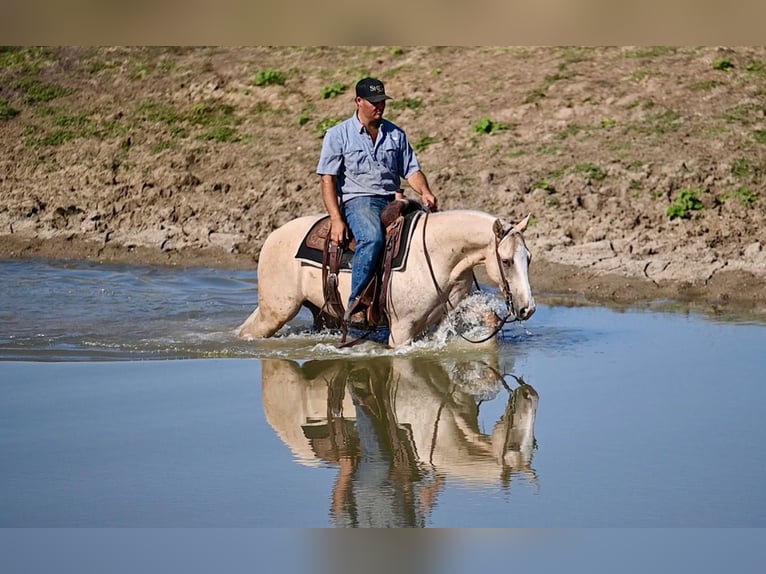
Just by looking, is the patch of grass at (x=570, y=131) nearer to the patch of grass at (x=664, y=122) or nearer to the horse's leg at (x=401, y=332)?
the patch of grass at (x=664, y=122)

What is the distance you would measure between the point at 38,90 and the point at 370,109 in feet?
37.7

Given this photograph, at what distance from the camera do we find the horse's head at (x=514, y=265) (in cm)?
862

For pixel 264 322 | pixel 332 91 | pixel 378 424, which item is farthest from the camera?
pixel 332 91

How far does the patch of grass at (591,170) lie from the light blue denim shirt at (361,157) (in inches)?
212

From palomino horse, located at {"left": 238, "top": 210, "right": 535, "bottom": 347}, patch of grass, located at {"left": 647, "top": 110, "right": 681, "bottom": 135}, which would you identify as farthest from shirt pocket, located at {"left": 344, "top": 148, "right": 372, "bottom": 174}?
patch of grass, located at {"left": 647, "top": 110, "right": 681, "bottom": 135}

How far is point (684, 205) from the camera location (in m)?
13.5

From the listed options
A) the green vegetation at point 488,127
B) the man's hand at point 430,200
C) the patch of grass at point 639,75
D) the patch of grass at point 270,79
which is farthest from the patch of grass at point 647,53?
the man's hand at point 430,200

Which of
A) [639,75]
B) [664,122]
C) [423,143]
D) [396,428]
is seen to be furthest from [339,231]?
[639,75]

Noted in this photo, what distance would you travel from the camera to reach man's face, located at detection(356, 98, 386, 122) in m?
9.06

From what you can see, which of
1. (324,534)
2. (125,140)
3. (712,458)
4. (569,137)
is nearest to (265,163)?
(125,140)

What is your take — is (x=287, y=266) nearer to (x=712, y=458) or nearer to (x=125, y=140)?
(x=712, y=458)

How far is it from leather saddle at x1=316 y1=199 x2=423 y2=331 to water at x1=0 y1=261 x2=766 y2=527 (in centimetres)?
37

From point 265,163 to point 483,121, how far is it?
113 inches

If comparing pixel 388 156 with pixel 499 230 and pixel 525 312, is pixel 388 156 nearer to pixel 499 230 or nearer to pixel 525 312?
pixel 499 230
